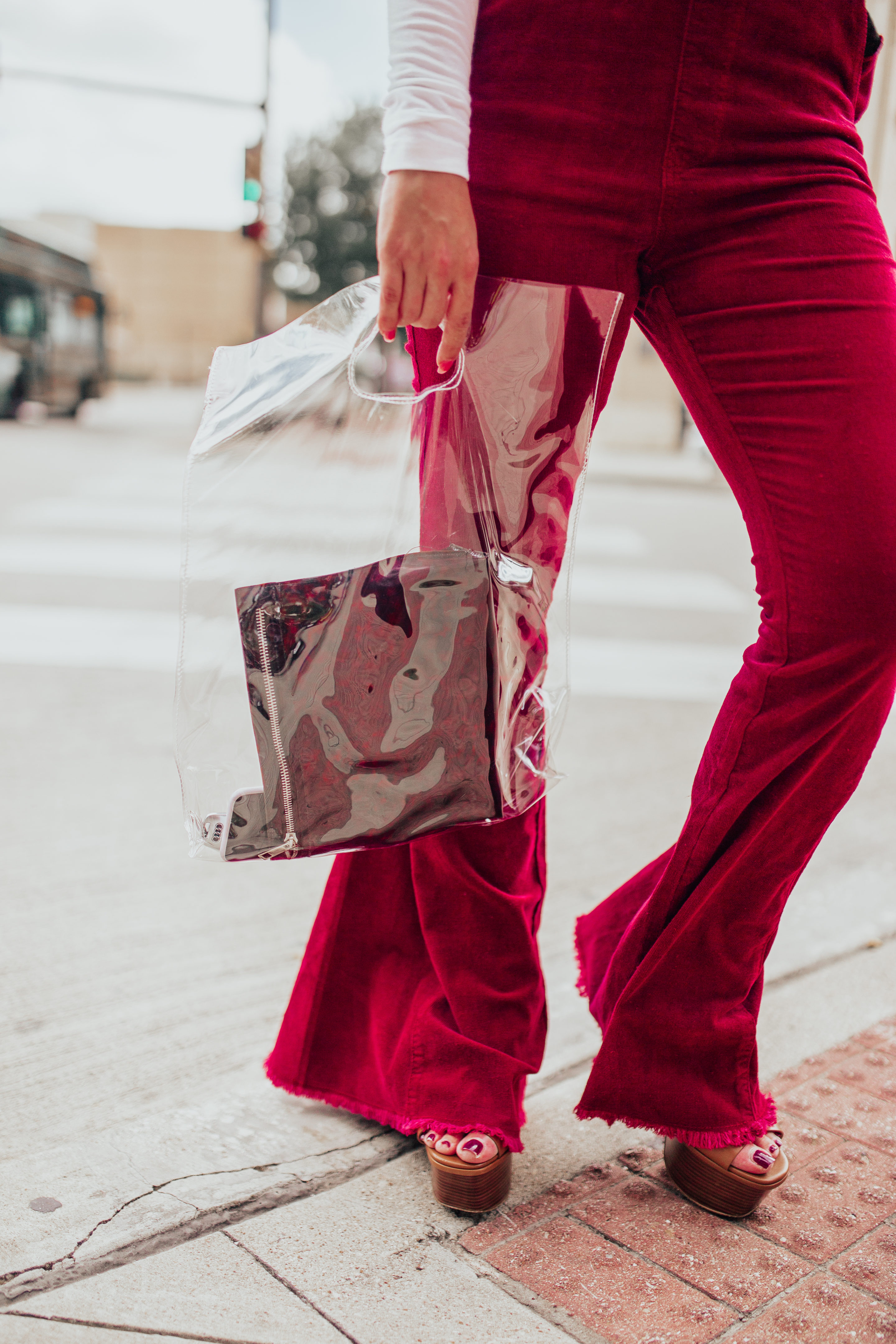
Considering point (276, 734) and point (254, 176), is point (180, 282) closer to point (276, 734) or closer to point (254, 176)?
point (254, 176)

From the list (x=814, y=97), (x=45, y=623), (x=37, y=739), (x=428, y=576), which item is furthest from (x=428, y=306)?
(x=45, y=623)

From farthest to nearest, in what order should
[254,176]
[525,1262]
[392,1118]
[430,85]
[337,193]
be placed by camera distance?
[337,193], [254,176], [392,1118], [525,1262], [430,85]

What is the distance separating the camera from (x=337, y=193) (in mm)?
22938

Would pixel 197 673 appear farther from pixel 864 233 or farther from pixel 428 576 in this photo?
pixel 864 233

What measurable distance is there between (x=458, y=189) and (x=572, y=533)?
1.33 ft

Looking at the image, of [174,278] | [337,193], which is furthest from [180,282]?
[337,193]

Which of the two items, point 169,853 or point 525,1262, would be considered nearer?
point 525,1262

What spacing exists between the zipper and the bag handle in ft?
0.88

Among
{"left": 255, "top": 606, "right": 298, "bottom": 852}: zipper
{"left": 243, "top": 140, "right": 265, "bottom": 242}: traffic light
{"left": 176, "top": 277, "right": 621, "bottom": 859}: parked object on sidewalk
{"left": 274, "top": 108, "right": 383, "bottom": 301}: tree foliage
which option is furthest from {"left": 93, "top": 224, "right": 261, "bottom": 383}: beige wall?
{"left": 255, "top": 606, "right": 298, "bottom": 852}: zipper

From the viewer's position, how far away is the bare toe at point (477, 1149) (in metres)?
1.30

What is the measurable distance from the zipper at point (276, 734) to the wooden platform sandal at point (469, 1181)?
414mm

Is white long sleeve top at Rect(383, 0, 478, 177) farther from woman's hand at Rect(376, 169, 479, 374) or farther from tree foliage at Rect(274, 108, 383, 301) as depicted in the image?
tree foliage at Rect(274, 108, 383, 301)

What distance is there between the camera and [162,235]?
4984cm

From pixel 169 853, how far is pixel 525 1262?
4.59ft
